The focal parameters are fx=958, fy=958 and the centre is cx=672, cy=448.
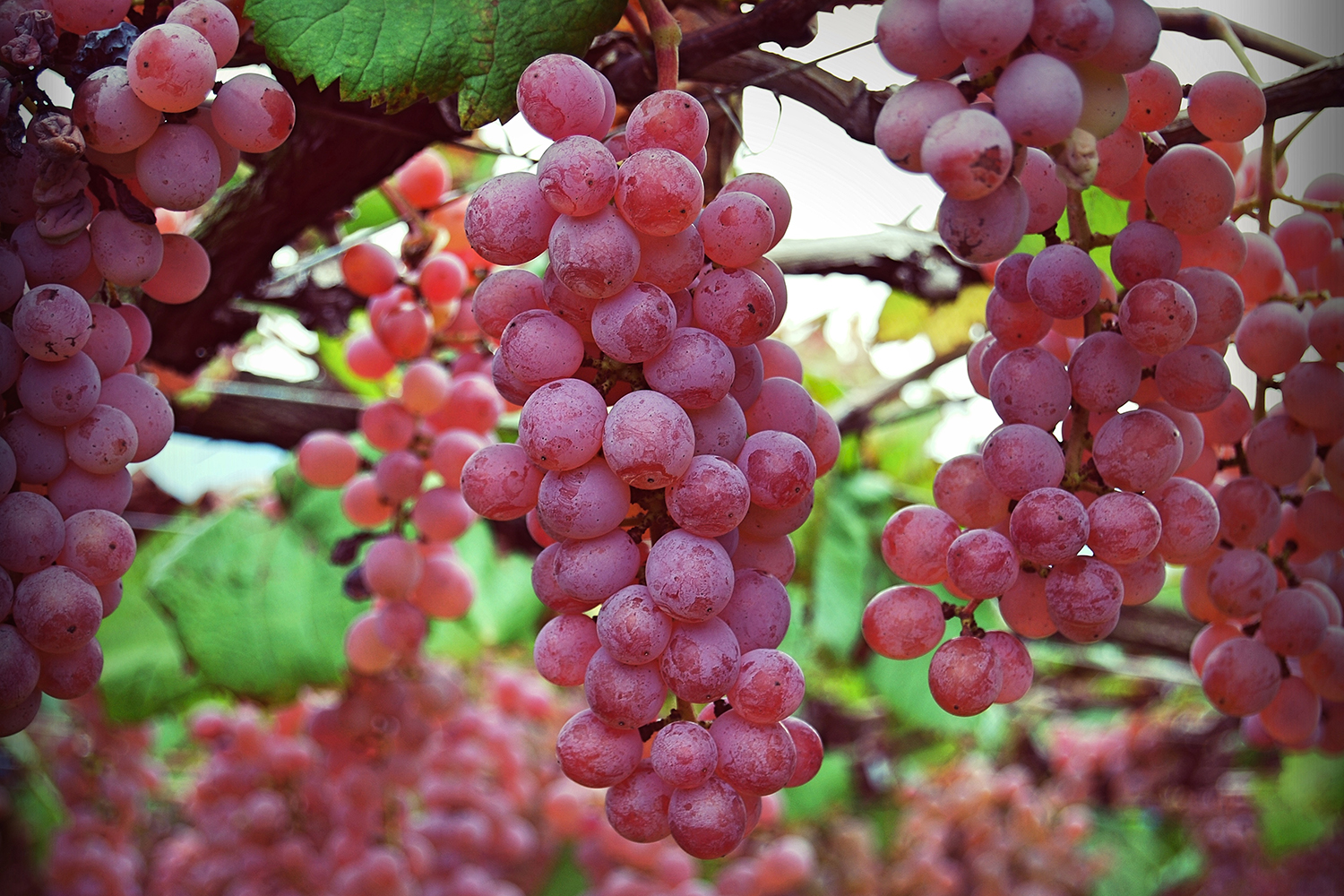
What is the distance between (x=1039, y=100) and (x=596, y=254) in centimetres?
15

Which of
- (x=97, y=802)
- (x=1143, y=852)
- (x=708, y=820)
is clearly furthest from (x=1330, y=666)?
(x=1143, y=852)

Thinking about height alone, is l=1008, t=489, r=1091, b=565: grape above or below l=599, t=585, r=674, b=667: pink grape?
above

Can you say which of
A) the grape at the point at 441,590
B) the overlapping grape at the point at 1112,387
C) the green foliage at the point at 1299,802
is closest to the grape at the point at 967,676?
the overlapping grape at the point at 1112,387

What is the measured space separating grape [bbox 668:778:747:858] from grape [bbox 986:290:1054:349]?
23 centimetres

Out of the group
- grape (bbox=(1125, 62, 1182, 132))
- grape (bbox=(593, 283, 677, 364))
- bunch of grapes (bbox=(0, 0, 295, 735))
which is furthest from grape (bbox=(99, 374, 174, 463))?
grape (bbox=(1125, 62, 1182, 132))

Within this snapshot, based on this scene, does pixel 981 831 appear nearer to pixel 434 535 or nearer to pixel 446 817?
pixel 446 817

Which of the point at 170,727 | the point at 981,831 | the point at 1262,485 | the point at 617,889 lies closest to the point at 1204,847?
the point at 981,831

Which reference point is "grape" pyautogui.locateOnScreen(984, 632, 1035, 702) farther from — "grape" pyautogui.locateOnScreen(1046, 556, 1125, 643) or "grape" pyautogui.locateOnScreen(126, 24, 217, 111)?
"grape" pyautogui.locateOnScreen(126, 24, 217, 111)

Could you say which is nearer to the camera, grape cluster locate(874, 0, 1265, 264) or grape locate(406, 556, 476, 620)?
grape cluster locate(874, 0, 1265, 264)

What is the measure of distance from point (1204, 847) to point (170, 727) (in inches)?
136

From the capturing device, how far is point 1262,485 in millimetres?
498

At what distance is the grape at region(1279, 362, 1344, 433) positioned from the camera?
0.48 meters

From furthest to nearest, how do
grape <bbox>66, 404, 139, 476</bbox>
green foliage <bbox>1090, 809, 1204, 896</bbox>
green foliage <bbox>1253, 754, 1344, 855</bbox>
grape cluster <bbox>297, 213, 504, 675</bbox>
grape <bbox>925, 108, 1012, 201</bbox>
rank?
1. green foliage <bbox>1090, 809, 1204, 896</bbox>
2. green foliage <bbox>1253, 754, 1344, 855</bbox>
3. grape cluster <bbox>297, 213, 504, 675</bbox>
4. grape <bbox>66, 404, 139, 476</bbox>
5. grape <bbox>925, 108, 1012, 201</bbox>

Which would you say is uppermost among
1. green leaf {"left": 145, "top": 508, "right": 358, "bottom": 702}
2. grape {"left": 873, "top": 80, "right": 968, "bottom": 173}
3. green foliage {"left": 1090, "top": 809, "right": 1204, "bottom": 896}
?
grape {"left": 873, "top": 80, "right": 968, "bottom": 173}
